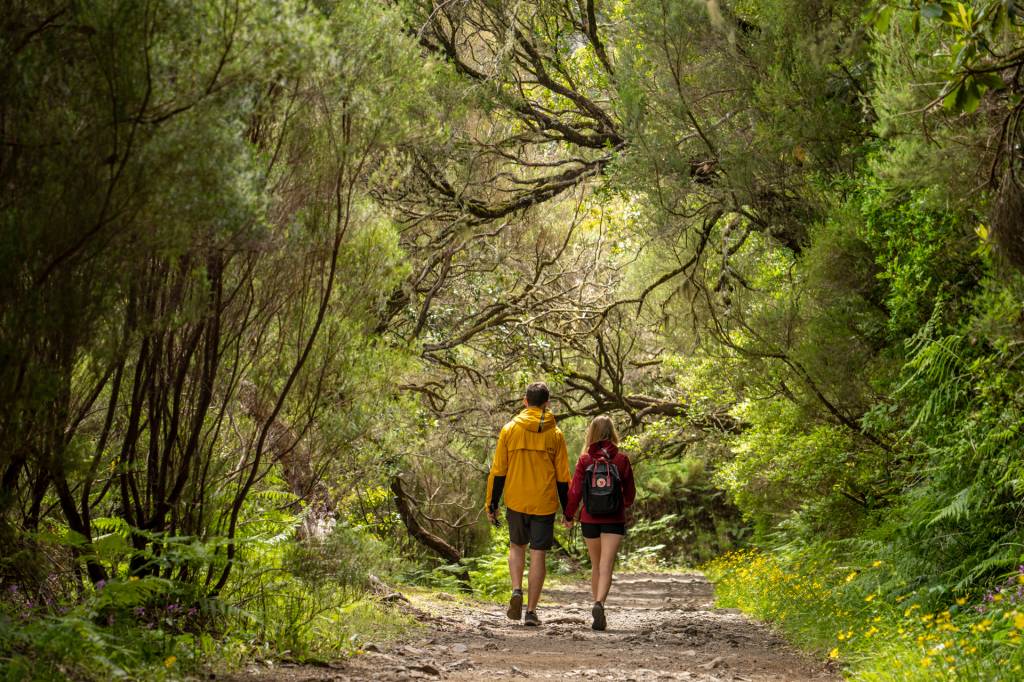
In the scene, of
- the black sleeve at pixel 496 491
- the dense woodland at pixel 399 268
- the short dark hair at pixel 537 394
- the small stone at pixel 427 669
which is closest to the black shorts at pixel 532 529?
the black sleeve at pixel 496 491

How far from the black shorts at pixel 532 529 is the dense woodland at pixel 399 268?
141 cm

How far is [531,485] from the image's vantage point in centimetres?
978

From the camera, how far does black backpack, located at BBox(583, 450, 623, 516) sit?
9.70 m

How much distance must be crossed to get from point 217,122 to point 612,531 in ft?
21.0

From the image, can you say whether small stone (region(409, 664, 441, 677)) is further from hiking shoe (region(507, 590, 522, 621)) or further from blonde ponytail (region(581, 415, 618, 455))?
blonde ponytail (region(581, 415, 618, 455))

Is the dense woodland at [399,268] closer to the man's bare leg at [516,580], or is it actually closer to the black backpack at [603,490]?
the man's bare leg at [516,580]

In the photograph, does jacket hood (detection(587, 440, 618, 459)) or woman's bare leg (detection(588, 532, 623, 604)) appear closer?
woman's bare leg (detection(588, 532, 623, 604))

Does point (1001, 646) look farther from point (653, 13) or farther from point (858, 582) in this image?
point (653, 13)

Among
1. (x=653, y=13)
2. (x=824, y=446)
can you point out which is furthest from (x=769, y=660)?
(x=653, y=13)

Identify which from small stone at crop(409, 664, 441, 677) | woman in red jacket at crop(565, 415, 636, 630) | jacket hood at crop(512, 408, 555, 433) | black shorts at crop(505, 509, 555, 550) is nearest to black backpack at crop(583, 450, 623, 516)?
woman in red jacket at crop(565, 415, 636, 630)

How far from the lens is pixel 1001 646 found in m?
5.12

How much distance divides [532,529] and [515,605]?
2.46 feet

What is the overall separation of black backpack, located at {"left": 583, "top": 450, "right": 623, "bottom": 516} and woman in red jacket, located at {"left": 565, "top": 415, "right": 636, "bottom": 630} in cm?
1

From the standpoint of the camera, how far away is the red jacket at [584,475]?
9.81m
